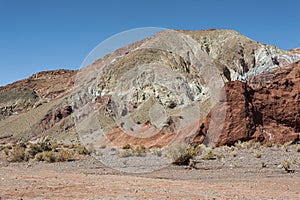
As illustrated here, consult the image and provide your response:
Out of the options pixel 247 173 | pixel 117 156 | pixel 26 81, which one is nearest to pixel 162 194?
pixel 247 173

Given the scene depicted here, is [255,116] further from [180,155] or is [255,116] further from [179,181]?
[179,181]

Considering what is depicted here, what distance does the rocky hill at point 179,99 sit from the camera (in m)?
25.4

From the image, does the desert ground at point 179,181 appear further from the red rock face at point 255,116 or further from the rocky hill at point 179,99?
the rocky hill at point 179,99

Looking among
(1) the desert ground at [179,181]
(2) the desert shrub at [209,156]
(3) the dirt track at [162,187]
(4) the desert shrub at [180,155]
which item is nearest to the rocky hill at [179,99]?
(2) the desert shrub at [209,156]

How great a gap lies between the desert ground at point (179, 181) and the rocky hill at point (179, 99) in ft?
18.4

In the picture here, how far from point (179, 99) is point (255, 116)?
83.8 feet

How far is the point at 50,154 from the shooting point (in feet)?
70.0

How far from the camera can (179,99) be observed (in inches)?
1993

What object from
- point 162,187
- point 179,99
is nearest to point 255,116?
point 162,187

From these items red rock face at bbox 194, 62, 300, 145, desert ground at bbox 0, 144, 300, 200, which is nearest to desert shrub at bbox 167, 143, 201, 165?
desert ground at bbox 0, 144, 300, 200

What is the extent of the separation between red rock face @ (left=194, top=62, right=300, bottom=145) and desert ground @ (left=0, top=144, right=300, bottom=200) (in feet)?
14.6

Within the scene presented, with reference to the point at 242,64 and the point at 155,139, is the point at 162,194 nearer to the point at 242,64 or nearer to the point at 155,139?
the point at 155,139

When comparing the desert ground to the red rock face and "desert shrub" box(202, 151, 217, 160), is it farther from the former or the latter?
the red rock face

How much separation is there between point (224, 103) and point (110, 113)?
25107 mm
